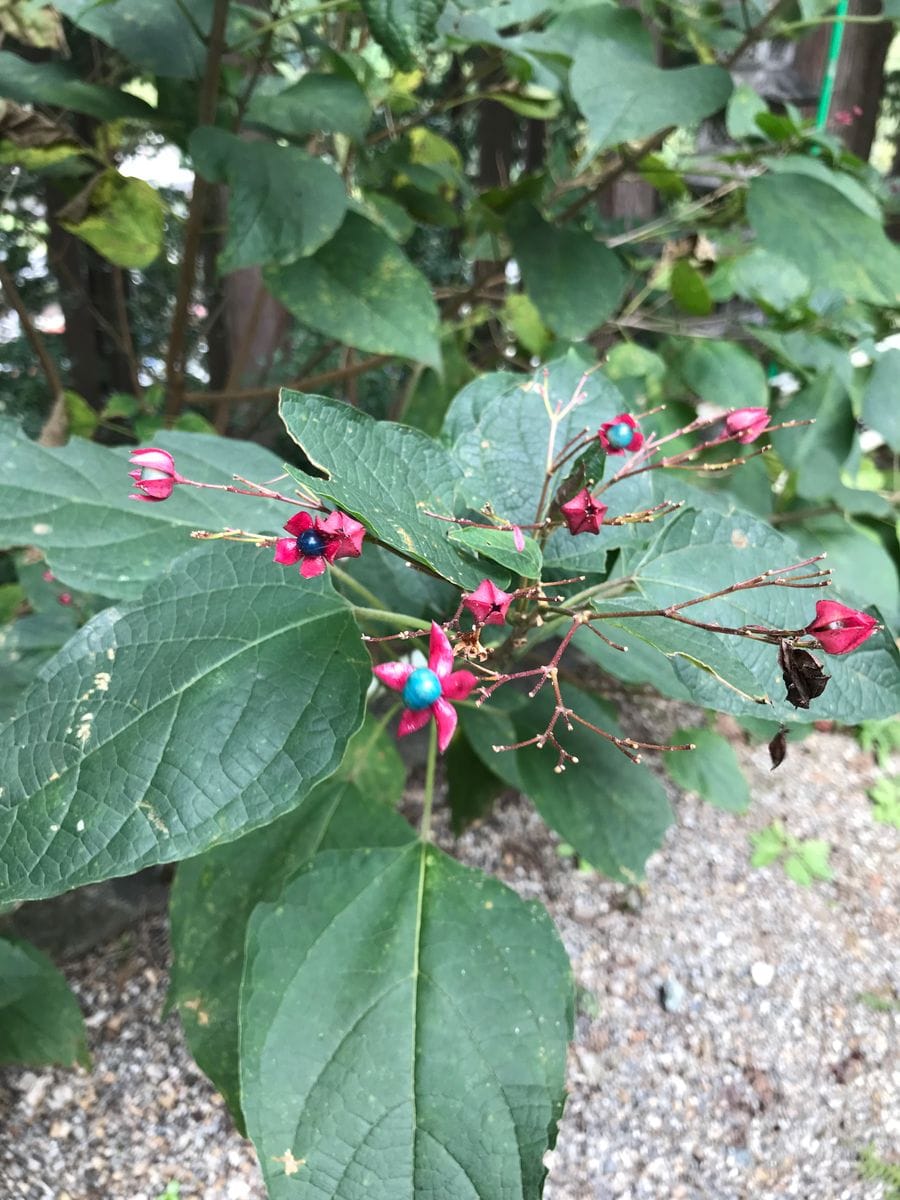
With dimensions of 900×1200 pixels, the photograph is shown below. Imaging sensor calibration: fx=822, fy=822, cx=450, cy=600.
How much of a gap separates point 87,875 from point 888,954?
113cm

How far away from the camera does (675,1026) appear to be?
991 millimetres

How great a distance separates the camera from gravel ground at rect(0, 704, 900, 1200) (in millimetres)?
801

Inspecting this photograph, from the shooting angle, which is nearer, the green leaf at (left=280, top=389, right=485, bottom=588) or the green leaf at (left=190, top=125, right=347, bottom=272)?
the green leaf at (left=280, top=389, right=485, bottom=588)

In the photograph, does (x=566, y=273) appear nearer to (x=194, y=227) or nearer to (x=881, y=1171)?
(x=194, y=227)

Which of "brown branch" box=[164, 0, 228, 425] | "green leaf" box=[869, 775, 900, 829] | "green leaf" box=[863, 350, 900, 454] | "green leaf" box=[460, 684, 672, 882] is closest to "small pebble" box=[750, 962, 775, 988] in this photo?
"green leaf" box=[460, 684, 672, 882]

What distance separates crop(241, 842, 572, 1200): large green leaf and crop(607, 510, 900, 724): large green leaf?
0.81 feet

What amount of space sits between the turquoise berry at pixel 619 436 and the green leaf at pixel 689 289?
745mm

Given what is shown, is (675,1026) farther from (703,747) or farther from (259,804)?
(259,804)

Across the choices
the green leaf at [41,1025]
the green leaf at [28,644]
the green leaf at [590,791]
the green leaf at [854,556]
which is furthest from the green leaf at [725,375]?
the green leaf at [41,1025]

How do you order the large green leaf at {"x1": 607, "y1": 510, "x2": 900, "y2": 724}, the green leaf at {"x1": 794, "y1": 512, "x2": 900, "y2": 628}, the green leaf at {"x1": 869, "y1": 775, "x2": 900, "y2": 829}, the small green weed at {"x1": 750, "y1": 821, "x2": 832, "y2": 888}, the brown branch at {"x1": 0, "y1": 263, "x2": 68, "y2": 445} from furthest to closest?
the green leaf at {"x1": 869, "y1": 775, "x2": 900, "y2": 829}
the small green weed at {"x1": 750, "y1": 821, "x2": 832, "y2": 888}
the green leaf at {"x1": 794, "y1": 512, "x2": 900, "y2": 628}
the brown branch at {"x1": 0, "y1": 263, "x2": 68, "y2": 445}
the large green leaf at {"x1": 607, "y1": 510, "x2": 900, "y2": 724}

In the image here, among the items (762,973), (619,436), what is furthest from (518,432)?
(762,973)

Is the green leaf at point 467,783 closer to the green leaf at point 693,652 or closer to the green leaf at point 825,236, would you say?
the green leaf at point 693,652

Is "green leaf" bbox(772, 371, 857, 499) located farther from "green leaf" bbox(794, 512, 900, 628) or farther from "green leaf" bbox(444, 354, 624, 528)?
"green leaf" bbox(444, 354, 624, 528)

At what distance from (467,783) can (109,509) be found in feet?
1.89
